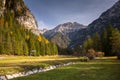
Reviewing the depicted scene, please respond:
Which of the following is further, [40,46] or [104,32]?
[40,46]

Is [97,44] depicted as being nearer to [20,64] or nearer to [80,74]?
[20,64]

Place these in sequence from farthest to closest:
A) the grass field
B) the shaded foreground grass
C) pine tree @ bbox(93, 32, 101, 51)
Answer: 1. pine tree @ bbox(93, 32, 101, 51)
2. the grass field
3. the shaded foreground grass

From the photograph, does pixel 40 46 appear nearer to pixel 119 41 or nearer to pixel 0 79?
pixel 119 41

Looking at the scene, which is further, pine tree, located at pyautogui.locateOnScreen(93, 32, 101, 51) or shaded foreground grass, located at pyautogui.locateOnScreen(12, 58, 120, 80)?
pine tree, located at pyautogui.locateOnScreen(93, 32, 101, 51)

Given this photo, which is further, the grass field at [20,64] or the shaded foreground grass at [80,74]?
the grass field at [20,64]

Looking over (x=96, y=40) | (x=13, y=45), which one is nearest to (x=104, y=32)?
(x=96, y=40)

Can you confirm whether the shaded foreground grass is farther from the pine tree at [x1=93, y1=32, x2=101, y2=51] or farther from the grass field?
the pine tree at [x1=93, y1=32, x2=101, y2=51]

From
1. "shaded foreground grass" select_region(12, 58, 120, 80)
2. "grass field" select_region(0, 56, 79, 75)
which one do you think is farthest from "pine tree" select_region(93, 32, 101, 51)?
"shaded foreground grass" select_region(12, 58, 120, 80)

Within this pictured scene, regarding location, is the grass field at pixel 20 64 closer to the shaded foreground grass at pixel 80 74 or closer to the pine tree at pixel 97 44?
the shaded foreground grass at pixel 80 74

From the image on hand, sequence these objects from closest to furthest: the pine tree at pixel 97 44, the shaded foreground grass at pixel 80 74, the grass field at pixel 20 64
→ the shaded foreground grass at pixel 80 74 → the grass field at pixel 20 64 → the pine tree at pixel 97 44

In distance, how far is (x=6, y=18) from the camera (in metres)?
196

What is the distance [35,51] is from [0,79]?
4171 inches

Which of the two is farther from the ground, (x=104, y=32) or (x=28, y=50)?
(x=104, y=32)

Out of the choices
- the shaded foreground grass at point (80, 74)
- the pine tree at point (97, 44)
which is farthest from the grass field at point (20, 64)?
the pine tree at point (97, 44)
